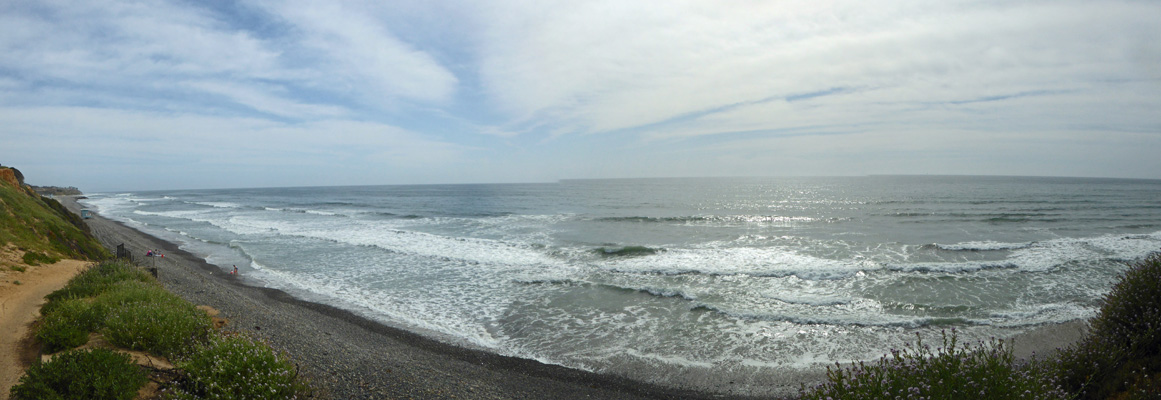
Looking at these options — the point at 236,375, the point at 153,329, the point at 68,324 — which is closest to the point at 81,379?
the point at 236,375

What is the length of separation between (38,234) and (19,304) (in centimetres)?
864

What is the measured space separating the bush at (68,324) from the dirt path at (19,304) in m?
0.32

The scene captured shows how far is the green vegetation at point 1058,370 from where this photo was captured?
415cm

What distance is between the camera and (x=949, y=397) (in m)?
3.95

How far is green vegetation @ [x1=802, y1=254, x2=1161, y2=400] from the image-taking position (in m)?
4.15

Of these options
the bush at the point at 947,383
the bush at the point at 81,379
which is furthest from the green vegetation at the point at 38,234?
the bush at the point at 947,383

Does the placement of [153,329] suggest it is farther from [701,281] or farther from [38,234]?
[701,281]

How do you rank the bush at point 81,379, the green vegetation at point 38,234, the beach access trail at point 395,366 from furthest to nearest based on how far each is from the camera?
1. the green vegetation at point 38,234
2. the beach access trail at point 395,366
3. the bush at point 81,379

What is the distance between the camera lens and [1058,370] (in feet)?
16.2

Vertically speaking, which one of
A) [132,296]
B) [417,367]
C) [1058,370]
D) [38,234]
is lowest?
[417,367]

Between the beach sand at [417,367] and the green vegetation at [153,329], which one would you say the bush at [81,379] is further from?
the beach sand at [417,367]

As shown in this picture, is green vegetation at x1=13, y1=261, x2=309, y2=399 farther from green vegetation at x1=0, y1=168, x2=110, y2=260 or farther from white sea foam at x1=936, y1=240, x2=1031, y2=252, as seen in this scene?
white sea foam at x1=936, y1=240, x2=1031, y2=252

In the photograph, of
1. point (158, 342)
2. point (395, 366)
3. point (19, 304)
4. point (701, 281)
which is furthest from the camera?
point (701, 281)

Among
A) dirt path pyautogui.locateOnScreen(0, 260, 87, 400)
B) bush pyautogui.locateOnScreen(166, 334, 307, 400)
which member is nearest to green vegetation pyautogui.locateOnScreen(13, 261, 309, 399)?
bush pyautogui.locateOnScreen(166, 334, 307, 400)
